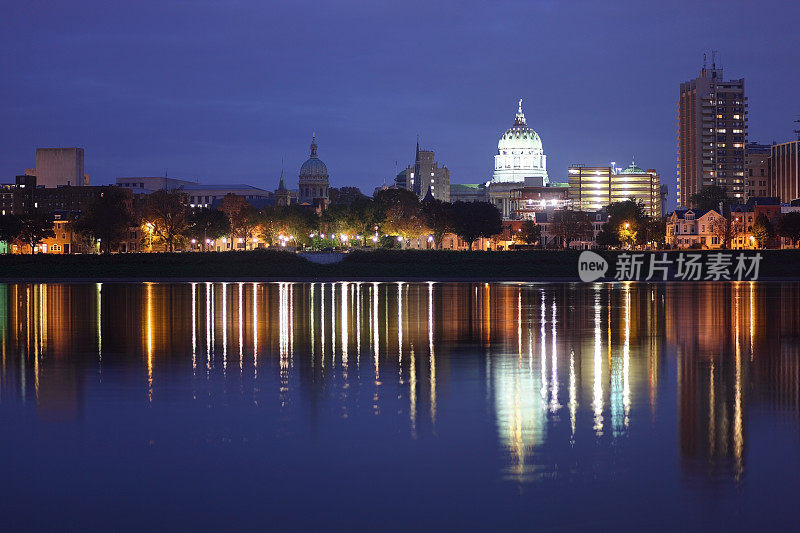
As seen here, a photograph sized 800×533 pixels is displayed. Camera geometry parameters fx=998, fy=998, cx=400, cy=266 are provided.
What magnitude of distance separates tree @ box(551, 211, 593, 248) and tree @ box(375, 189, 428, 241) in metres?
32.3

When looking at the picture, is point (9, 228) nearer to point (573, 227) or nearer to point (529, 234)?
point (573, 227)

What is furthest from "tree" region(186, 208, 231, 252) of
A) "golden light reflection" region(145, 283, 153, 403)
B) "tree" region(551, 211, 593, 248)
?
"golden light reflection" region(145, 283, 153, 403)

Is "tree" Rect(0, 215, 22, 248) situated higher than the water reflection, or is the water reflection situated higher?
"tree" Rect(0, 215, 22, 248)

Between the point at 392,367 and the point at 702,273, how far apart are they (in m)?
66.5

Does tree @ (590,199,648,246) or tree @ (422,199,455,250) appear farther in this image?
tree @ (590,199,648,246)

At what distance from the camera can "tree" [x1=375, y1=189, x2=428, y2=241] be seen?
145 meters

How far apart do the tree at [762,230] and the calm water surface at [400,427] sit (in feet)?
417

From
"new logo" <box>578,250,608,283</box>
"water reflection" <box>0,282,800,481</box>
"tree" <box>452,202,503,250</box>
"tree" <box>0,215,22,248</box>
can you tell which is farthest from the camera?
"tree" <box>452,202,503,250</box>

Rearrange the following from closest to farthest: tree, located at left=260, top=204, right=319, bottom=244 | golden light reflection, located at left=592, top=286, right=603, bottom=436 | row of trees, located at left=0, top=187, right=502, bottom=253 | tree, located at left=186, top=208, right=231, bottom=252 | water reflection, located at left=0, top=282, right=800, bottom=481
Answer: golden light reflection, located at left=592, top=286, right=603, bottom=436 < water reflection, located at left=0, top=282, right=800, bottom=481 < row of trees, located at left=0, top=187, right=502, bottom=253 < tree, located at left=186, top=208, right=231, bottom=252 < tree, located at left=260, top=204, right=319, bottom=244

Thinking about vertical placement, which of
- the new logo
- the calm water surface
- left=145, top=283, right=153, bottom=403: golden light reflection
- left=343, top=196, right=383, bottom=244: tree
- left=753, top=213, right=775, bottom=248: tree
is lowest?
the calm water surface

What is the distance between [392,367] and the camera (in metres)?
22.2

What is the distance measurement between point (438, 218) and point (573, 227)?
124 feet

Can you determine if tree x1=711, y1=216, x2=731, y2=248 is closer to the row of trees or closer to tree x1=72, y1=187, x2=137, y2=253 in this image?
the row of trees

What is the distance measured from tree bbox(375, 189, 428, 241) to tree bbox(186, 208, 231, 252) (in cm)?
2313
